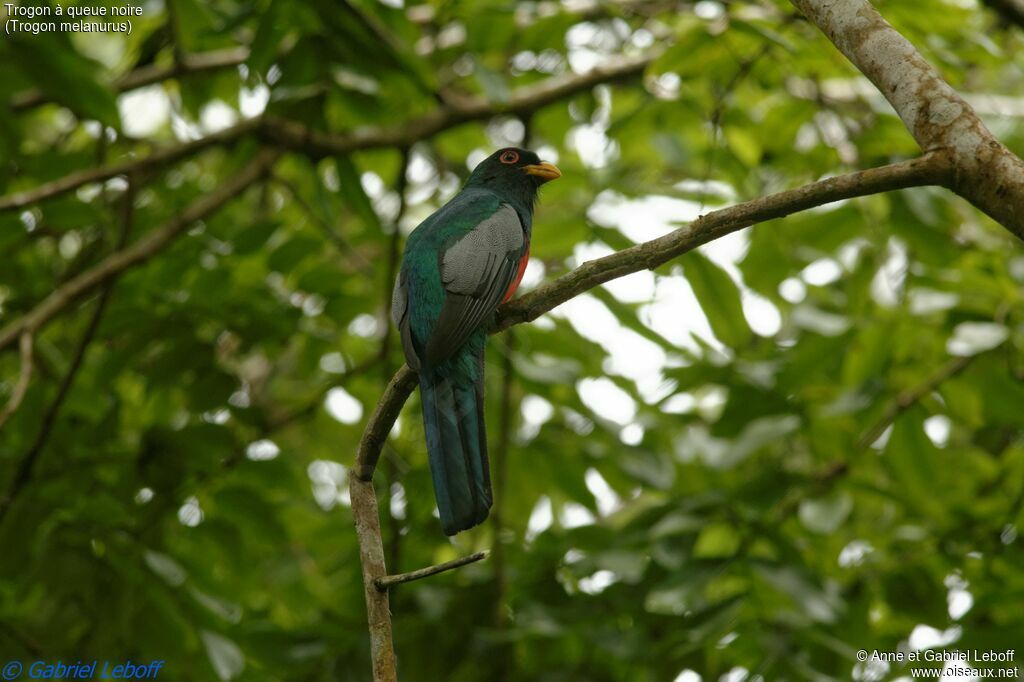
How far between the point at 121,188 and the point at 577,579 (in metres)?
3.65

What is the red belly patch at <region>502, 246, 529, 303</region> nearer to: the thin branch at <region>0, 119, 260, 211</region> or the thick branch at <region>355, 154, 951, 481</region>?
the thick branch at <region>355, 154, 951, 481</region>

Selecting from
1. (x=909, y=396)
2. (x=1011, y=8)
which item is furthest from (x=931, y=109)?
(x=909, y=396)

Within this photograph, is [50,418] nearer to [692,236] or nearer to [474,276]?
[474,276]

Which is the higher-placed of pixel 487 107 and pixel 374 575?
pixel 374 575

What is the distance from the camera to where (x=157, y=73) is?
541 cm

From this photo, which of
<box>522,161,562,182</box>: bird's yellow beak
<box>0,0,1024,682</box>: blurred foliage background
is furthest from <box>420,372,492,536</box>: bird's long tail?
<box>522,161,562,182</box>: bird's yellow beak

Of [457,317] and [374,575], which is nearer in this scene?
[374,575]

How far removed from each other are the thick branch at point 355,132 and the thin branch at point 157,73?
1.33 feet

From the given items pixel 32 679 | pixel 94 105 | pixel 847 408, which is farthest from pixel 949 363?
pixel 32 679

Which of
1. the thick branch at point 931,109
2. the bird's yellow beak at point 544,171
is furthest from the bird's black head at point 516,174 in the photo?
the thick branch at point 931,109

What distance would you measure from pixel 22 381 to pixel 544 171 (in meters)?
2.36

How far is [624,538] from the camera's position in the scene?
14.1 ft

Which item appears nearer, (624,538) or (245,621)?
(624,538)

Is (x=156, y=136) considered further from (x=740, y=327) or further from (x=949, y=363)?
(x=949, y=363)
